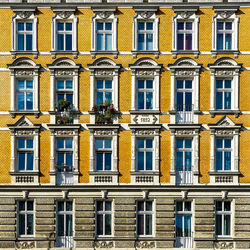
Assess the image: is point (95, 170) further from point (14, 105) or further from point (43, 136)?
point (14, 105)

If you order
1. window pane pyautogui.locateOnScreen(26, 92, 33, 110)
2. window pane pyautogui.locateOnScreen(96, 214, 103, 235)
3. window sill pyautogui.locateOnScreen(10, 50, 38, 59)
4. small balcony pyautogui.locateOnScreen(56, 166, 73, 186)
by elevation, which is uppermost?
window sill pyautogui.locateOnScreen(10, 50, 38, 59)

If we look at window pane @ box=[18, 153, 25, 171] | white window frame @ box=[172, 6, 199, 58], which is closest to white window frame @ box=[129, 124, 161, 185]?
white window frame @ box=[172, 6, 199, 58]

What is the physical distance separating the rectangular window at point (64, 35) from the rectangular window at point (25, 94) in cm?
270

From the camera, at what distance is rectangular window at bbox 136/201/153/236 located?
1050 inches

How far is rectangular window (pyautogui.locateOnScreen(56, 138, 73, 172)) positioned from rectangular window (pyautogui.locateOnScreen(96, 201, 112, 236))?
106 inches

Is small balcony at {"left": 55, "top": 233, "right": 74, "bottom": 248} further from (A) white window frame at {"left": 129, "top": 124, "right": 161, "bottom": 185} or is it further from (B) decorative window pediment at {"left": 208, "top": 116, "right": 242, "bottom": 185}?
(B) decorative window pediment at {"left": 208, "top": 116, "right": 242, "bottom": 185}

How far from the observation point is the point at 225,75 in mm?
26766

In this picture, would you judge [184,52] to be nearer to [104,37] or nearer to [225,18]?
[225,18]

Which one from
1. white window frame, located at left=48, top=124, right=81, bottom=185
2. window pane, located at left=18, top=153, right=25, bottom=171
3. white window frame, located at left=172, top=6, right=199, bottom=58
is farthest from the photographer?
window pane, located at left=18, top=153, right=25, bottom=171

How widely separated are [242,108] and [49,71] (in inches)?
428

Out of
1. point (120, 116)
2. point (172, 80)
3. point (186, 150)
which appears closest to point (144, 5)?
point (172, 80)

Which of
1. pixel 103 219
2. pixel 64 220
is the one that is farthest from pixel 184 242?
pixel 64 220

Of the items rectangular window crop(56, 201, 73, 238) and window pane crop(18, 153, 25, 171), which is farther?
window pane crop(18, 153, 25, 171)

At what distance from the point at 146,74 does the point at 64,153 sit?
248 inches
